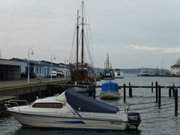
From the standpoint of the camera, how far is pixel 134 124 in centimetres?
3338

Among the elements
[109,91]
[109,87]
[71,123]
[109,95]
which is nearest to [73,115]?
[71,123]

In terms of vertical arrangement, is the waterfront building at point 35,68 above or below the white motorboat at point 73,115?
above

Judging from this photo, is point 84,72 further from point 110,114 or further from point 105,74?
point 105,74

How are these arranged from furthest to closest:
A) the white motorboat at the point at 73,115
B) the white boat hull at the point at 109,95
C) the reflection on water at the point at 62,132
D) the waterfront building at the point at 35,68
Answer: the waterfront building at the point at 35,68
the white boat hull at the point at 109,95
the white motorboat at the point at 73,115
the reflection on water at the point at 62,132

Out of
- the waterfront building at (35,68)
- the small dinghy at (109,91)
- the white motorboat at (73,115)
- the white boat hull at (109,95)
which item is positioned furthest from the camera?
the waterfront building at (35,68)

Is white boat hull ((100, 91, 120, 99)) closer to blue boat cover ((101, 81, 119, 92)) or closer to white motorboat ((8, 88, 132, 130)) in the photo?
blue boat cover ((101, 81, 119, 92))

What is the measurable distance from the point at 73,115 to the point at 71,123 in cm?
63

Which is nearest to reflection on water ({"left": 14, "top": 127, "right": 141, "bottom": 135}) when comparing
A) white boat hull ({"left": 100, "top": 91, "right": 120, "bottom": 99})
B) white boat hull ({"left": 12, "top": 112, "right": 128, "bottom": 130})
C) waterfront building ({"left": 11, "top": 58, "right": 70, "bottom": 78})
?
white boat hull ({"left": 12, "top": 112, "right": 128, "bottom": 130})

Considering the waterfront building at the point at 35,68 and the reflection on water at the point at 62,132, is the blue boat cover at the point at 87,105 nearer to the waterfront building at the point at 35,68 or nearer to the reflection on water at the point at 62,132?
the reflection on water at the point at 62,132

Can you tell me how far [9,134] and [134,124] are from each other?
9.28 m

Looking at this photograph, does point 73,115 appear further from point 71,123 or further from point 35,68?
point 35,68

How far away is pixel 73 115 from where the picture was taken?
109 ft

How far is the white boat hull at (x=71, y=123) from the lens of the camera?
32.8m

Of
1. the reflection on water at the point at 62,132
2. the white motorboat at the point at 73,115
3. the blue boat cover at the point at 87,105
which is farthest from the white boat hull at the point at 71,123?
the blue boat cover at the point at 87,105
